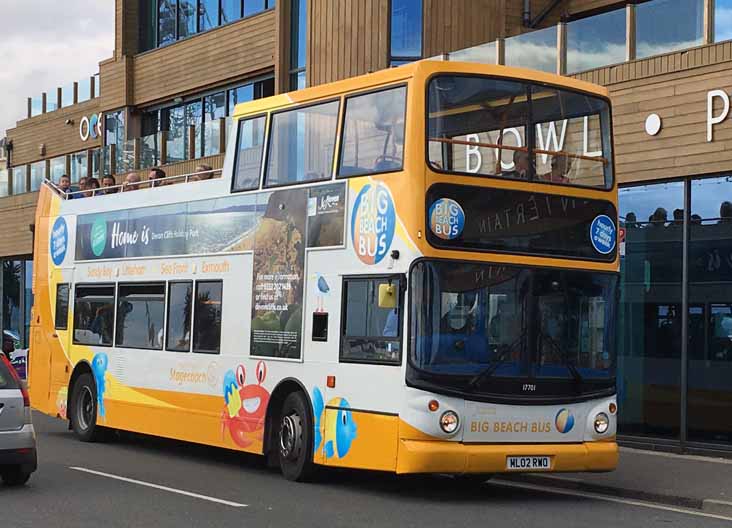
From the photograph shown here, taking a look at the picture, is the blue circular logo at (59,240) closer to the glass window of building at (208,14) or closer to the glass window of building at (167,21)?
the glass window of building at (208,14)

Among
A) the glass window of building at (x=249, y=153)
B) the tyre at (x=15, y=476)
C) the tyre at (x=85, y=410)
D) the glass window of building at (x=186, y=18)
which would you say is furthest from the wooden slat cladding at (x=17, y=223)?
the tyre at (x=15, y=476)

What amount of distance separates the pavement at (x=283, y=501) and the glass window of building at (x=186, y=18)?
1654 cm

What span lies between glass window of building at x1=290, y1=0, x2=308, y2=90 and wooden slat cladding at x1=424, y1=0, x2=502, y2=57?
14.2 ft

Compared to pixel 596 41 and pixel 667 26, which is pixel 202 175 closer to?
pixel 596 41

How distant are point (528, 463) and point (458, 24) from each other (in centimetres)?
1196

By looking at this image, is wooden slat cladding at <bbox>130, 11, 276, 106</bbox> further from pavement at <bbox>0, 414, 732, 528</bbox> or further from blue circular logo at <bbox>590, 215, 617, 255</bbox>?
blue circular logo at <bbox>590, 215, 617, 255</bbox>

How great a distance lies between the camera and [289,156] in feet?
46.3

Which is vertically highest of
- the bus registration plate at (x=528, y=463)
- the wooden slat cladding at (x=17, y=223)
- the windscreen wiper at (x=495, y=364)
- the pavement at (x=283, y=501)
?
the wooden slat cladding at (x=17, y=223)

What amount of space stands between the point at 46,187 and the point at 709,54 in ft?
34.9

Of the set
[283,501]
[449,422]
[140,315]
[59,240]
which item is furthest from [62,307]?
[449,422]

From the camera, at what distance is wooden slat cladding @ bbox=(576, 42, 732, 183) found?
15898 millimetres

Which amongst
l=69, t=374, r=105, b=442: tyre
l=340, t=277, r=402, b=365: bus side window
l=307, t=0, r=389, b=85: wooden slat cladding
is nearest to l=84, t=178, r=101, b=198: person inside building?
l=69, t=374, r=105, b=442: tyre

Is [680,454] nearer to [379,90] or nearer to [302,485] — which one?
[302,485]

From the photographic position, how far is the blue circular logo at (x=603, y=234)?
12.9 metres
